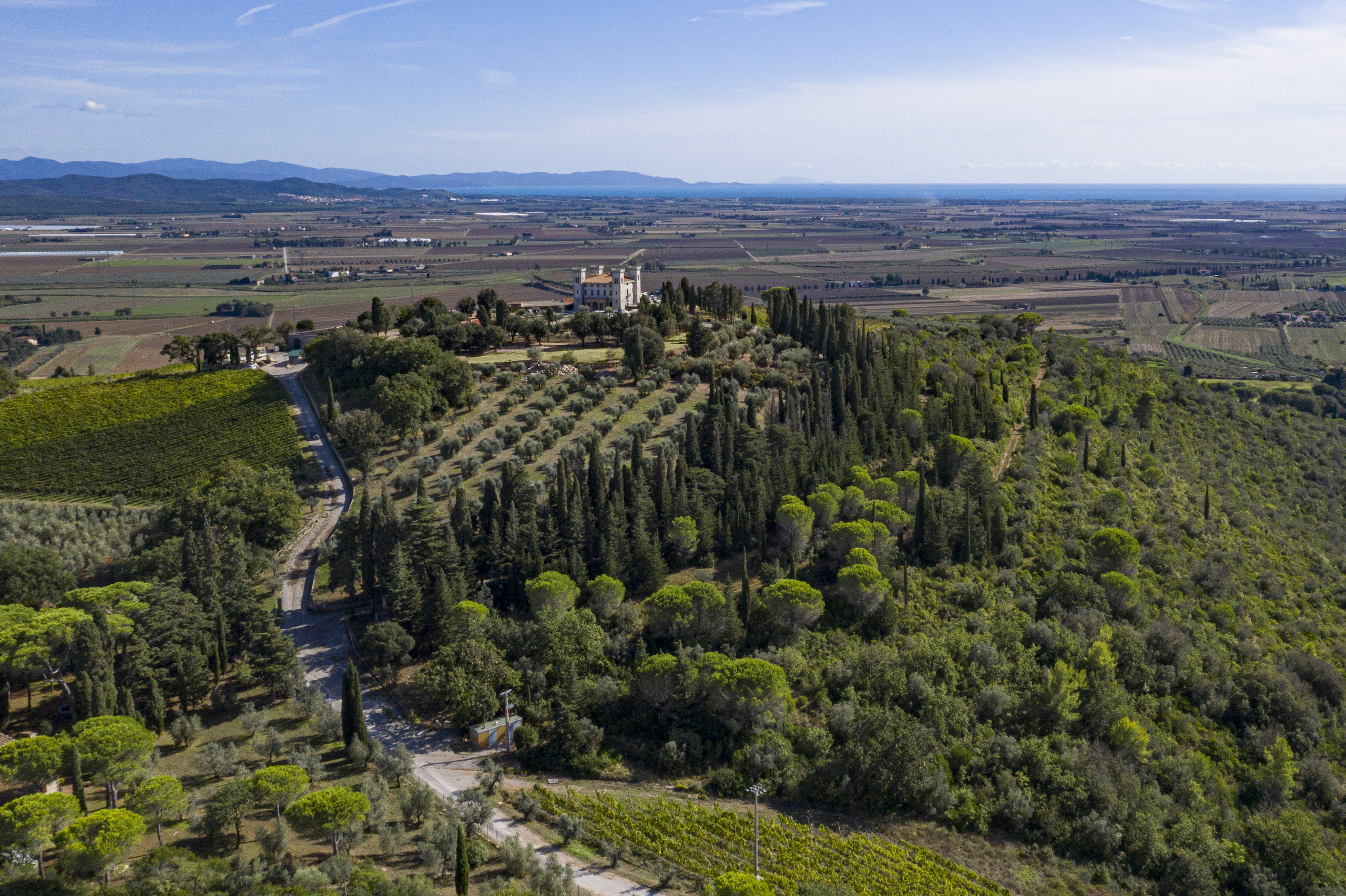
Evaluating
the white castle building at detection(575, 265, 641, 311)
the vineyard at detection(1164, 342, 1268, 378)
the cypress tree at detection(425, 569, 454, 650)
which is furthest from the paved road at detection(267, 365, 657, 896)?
the vineyard at detection(1164, 342, 1268, 378)

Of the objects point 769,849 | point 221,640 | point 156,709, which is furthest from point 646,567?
point 156,709

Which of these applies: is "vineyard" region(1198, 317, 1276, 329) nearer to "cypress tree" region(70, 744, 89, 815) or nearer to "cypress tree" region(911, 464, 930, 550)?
"cypress tree" region(911, 464, 930, 550)

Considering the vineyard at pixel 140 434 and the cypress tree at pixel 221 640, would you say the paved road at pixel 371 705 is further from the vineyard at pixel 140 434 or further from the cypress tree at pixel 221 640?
the vineyard at pixel 140 434

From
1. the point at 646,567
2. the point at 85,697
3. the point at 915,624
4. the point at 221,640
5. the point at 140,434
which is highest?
the point at 140,434

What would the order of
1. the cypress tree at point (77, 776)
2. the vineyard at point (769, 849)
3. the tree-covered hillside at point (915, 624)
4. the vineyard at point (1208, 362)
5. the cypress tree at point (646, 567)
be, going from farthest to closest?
the vineyard at point (1208, 362) < the cypress tree at point (646, 567) < the tree-covered hillside at point (915, 624) < the cypress tree at point (77, 776) < the vineyard at point (769, 849)

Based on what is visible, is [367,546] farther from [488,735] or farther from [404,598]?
[488,735]

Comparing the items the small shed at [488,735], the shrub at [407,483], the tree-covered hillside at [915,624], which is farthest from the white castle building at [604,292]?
the small shed at [488,735]
